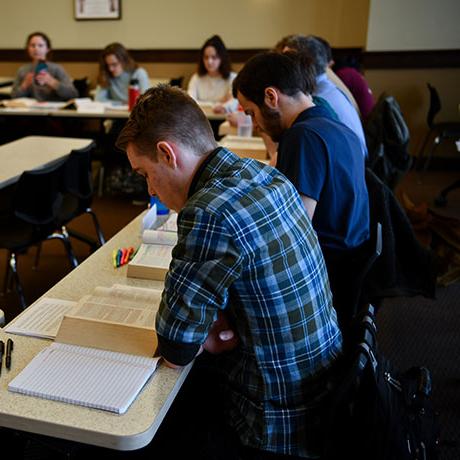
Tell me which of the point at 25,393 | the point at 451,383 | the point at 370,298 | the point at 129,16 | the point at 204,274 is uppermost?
the point at 129,16

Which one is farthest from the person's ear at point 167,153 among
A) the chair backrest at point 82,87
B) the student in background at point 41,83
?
the chair backrest at point 82,87

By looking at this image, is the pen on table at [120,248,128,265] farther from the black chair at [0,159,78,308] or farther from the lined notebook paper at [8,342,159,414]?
the black chair at [0,159,78,308]

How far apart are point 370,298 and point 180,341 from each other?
903mm

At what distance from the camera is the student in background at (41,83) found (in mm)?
4477

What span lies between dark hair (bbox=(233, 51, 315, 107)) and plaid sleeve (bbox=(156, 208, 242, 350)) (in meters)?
0.81

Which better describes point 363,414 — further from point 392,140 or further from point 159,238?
point 392,140

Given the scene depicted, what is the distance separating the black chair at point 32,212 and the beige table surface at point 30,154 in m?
0.10

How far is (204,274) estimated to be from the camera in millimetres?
875

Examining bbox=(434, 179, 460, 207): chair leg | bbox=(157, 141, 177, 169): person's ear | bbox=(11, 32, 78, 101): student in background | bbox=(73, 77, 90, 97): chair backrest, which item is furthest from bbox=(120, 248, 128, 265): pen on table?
bbox=(73, 77, 90, 97): chair backrest

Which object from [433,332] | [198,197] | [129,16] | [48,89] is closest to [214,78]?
[48,89]

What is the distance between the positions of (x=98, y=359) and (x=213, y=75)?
3861 millimetres

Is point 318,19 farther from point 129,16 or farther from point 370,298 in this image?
point 370,298

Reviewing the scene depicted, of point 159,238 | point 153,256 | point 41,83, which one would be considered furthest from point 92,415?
point 41,83

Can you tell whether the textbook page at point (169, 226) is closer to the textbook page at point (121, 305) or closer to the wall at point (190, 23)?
the textbook page at point (121, 305)
